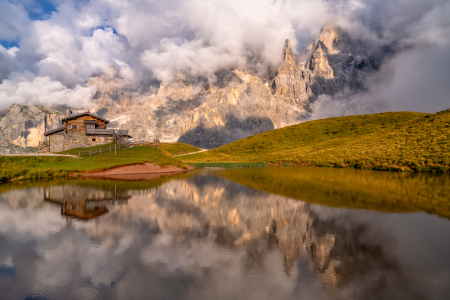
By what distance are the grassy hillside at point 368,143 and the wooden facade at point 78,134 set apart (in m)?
44.0

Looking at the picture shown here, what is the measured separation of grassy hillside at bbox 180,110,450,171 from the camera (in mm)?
40812

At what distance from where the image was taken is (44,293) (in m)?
6.09

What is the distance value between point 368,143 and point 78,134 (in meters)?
80.9

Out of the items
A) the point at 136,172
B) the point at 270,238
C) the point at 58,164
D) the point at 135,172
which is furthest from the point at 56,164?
the point at 270,238

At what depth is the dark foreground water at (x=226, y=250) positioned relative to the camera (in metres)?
6.21

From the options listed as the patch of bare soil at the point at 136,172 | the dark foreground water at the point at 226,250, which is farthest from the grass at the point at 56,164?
the dark foreground water at the point at 226,250

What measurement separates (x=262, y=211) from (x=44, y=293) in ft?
33.3

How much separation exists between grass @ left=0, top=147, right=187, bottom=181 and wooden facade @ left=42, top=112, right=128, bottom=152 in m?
24.8

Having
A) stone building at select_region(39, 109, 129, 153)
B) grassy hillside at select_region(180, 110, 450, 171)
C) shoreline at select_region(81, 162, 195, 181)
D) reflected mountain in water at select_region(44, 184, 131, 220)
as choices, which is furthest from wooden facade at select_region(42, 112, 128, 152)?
reflected mountain in water at select_region(44, 184, 131, 220)

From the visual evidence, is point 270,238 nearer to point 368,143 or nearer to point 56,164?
point 56,164

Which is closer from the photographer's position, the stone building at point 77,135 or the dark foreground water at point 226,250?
the dark foreground water at point 226,250

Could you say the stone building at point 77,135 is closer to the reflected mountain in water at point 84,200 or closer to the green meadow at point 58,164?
the green meadow at point 58,164

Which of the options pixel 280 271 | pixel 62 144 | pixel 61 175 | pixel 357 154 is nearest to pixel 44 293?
pixel 280 271

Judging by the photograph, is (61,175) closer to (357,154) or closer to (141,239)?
(141,239)
